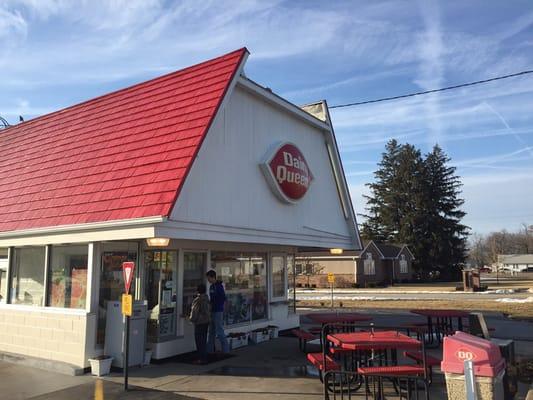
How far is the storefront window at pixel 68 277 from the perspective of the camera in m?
9.62

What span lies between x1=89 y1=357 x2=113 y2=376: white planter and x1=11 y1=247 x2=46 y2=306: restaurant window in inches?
100

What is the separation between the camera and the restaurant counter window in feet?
39.9

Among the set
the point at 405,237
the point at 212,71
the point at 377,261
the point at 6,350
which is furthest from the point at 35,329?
the point at 405,237

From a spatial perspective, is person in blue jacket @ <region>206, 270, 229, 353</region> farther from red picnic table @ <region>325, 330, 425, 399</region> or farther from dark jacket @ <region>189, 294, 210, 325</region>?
red picnic table @ <region>325, 330, 425, 399</region>

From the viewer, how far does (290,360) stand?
1027 cm

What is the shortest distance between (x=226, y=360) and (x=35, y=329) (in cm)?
413

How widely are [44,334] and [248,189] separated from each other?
209 inches

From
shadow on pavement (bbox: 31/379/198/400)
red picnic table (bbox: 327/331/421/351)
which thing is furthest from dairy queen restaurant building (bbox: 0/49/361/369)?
red picnic table (bbox: 327/331/421/351)

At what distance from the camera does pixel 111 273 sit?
9844 millimetres

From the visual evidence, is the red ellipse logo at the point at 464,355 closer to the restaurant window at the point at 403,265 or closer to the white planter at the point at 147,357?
the white planter at the point at 147,357

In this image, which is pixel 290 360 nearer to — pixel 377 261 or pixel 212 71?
pixel 212 71

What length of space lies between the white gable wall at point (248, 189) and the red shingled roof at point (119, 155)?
1.56 feet

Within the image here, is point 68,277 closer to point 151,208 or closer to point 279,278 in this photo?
point 151,208

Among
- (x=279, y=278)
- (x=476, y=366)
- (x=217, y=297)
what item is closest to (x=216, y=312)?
(x=217, y=297)
